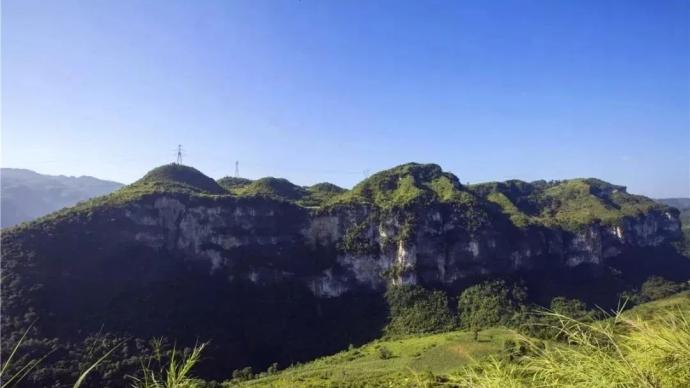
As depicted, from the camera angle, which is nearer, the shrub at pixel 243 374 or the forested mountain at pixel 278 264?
the shrub at pixel 243 374

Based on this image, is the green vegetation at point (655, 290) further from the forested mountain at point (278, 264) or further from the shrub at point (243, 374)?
the shrub at point (243, 374)

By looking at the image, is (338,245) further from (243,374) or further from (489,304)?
(243,374)

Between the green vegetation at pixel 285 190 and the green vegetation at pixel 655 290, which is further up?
the green vegetation at pixel 285 190

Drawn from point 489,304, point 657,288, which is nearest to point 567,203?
point 657,288

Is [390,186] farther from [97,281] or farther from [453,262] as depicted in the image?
[97,281]

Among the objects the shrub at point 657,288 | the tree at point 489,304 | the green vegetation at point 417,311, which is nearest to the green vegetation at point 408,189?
the green vegetation at point 417,311

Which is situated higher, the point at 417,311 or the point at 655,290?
the point at 655,290


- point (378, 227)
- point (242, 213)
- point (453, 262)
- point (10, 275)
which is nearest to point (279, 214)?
point (242, 213)
